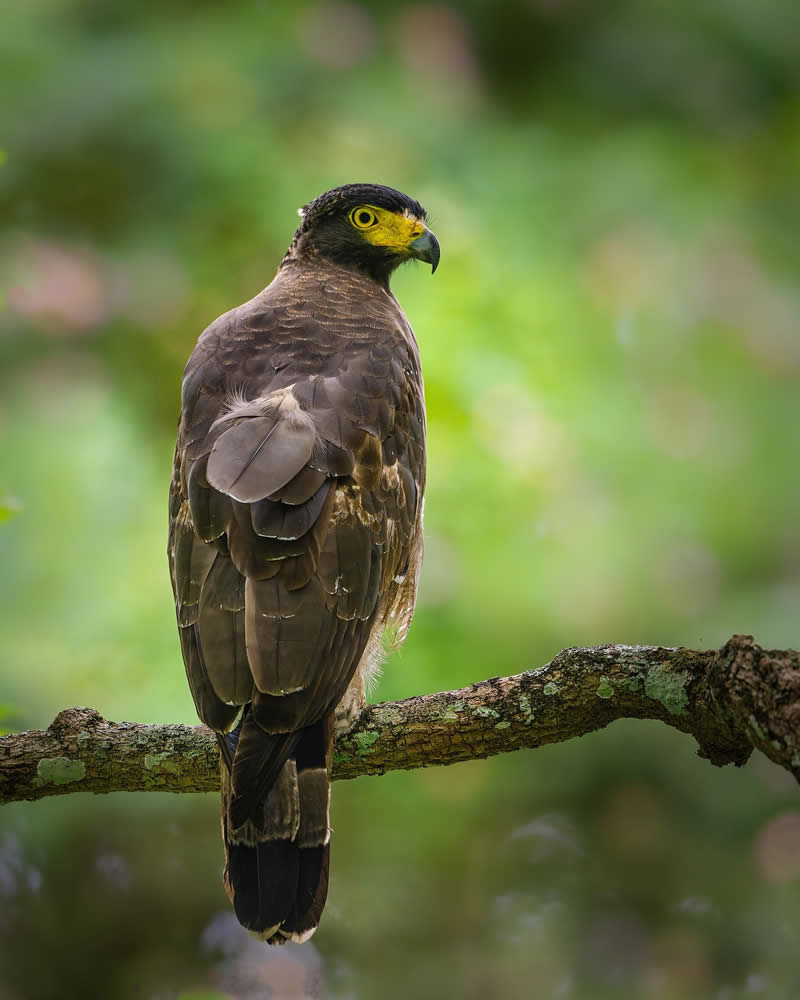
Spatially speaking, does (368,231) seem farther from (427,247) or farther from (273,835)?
(273,835)

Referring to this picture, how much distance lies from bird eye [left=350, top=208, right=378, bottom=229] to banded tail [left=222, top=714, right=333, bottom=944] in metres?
A: 2.18

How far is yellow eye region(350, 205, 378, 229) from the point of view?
4527 mm

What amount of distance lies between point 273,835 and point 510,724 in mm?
620

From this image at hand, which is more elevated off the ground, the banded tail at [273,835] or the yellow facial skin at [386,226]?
the yellow facial skin at [386,226]

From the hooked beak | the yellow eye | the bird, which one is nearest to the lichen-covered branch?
the bird

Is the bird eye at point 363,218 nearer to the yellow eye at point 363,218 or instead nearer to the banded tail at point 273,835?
the yellow eye at point 363,218

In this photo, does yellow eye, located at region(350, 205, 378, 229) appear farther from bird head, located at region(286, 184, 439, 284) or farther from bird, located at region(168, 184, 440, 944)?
bird, located at region(168, 184, 440, 944)

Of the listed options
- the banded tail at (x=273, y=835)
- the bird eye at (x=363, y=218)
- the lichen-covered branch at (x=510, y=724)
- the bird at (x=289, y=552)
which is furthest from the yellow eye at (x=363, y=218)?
the banded tail at (x=273, y=835)

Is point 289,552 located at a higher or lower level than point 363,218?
lower

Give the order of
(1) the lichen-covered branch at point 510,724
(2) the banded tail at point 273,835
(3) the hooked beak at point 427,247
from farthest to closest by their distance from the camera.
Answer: (3) the hooked beak at point 427,247 → (2) the banded tail at point 273,835 → (1) the lichen-covered branch at point 510,724

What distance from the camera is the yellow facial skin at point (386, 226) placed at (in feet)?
14.6

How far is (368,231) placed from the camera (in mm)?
4531

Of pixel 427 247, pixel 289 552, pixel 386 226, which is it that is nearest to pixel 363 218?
pixel 386 226

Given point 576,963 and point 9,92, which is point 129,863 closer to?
point 576,963
